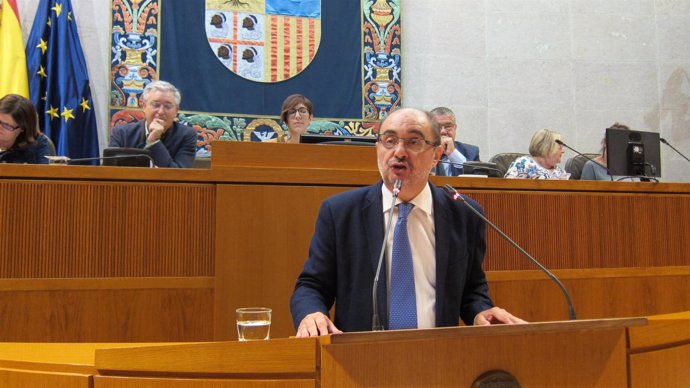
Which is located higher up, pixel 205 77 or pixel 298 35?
pixel 298 35

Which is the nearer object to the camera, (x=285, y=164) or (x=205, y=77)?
(x=285, y=164)

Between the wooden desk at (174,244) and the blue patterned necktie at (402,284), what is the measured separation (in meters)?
A: 0.77

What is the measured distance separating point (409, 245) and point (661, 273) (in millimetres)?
1869

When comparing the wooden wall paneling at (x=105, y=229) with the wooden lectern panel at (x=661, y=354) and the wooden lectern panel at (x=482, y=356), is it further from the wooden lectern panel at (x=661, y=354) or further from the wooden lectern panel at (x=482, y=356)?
the wooden lectern panel at (x=661, y=354)

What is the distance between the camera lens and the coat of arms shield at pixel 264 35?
576 cm

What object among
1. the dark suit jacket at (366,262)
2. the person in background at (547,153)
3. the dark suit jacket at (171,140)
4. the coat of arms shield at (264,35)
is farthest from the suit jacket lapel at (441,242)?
the coat of arms shield at (264,35)

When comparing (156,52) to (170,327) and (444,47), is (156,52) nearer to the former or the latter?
(444,47)

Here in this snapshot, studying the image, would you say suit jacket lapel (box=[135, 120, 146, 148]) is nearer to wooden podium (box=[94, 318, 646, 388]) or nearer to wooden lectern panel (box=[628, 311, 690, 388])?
wooden podium (box=[94, 318, 646, 388])

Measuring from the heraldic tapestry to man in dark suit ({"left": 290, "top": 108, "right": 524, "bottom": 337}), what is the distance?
356 cm

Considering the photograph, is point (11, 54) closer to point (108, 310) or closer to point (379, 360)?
point (108, 310)

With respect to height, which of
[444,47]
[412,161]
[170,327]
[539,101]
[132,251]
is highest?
[444,47]

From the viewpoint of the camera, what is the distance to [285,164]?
110 inches

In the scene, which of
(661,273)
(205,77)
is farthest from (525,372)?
(205,77)

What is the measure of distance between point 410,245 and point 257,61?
13.4ft
